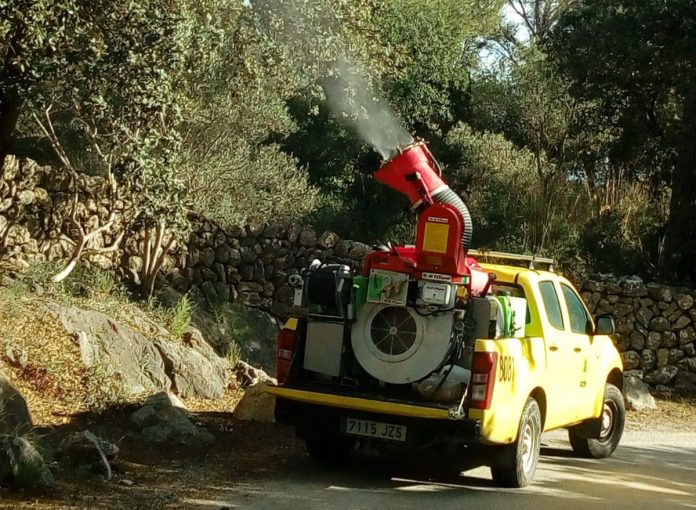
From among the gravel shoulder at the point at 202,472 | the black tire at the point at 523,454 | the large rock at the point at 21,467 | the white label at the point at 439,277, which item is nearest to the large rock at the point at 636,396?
the gravel shoulder at the point at 202,472

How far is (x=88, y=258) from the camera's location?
15.8 meters

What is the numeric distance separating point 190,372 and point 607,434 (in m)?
5.06

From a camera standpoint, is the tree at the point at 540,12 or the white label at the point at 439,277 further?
the tree at the point at 540,12

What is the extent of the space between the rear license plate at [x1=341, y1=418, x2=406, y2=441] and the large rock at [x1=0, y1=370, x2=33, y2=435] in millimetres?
2666

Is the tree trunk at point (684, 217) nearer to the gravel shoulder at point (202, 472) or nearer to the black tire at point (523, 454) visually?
the gravel shoulder at point (202, 472)

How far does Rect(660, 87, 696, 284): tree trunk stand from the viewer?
19234mm

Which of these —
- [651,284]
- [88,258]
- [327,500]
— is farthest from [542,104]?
[327,500]

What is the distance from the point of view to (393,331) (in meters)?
8.80

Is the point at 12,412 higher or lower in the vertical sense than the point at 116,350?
lower

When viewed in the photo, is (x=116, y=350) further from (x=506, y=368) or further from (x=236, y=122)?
(x=506, y=368)

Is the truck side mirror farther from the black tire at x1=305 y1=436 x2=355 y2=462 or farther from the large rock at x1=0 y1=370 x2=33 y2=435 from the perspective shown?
the large rock at x1=0 y1=370 x2=33 y2=435

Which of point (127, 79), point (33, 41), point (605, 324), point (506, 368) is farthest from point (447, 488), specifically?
point (33, 41)

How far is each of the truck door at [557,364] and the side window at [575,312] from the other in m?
0.28

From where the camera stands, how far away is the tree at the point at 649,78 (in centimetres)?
1775
